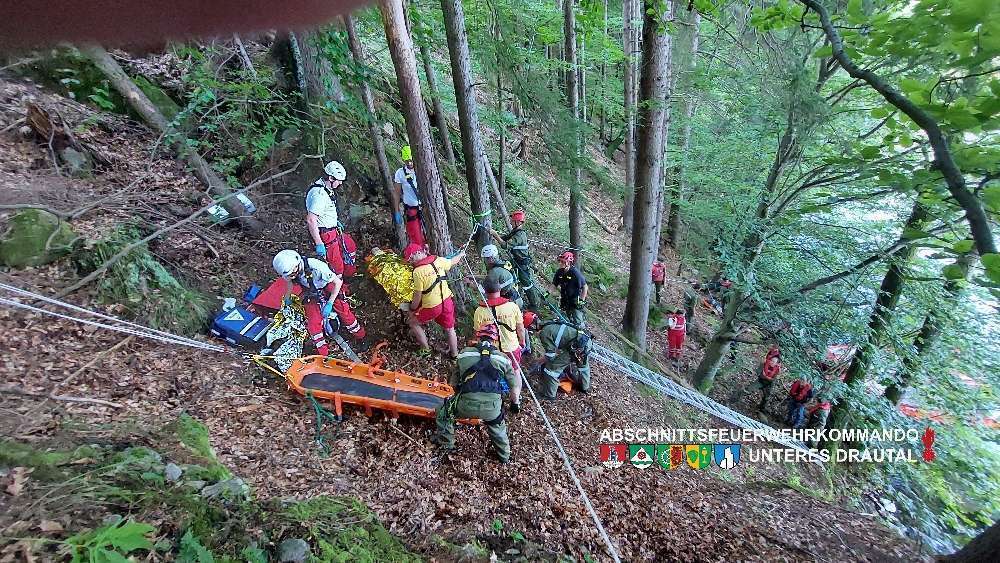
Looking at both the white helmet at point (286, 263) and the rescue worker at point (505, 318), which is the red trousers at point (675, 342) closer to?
the rescue worker at point (505, 318)

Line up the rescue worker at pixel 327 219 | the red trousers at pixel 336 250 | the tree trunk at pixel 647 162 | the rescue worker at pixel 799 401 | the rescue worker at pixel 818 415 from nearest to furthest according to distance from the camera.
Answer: the rescue worker at pixel 327 219
the red trousers at pixel 336 250
the tree trunk at pixel 647 162
the rescue worker at pixel 818 415
the rescue worker at pixel 799 401

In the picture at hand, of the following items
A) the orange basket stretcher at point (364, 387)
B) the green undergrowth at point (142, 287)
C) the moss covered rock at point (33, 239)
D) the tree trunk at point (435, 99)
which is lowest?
the orange basket stretcher at point (364, 387)

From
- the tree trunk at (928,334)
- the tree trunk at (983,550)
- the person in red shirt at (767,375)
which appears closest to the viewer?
Result: the tree trunk at (983,550)

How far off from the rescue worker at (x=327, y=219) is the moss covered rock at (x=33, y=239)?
2.52 meters

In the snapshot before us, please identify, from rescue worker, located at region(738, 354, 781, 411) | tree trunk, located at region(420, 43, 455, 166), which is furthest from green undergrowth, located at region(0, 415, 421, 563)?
rescue worker, located at region(738, 354, 781, 411)

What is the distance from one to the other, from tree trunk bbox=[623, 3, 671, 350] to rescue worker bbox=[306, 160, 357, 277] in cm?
454

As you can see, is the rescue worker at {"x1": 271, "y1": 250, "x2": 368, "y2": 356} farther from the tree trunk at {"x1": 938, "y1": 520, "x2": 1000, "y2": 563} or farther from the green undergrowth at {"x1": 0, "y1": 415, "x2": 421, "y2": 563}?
the tree trunk at {"x1": 938, "y1": 520, "x2": 1000, "y2": 563}

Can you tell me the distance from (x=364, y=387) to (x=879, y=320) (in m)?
9.29

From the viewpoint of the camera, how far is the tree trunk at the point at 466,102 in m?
6.12

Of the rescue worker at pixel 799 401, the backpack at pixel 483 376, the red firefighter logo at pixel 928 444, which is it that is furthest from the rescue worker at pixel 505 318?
the red firefighter logo at pixel 928 444

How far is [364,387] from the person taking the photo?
509cm

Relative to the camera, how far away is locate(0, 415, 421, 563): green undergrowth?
2131 millimetres

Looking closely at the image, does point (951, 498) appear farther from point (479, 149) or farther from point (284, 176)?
→ point (284, 176)

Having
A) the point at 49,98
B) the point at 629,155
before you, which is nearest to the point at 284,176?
the point at 49,98
